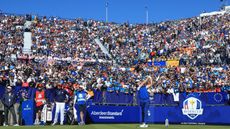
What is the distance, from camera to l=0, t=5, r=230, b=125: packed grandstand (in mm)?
38656

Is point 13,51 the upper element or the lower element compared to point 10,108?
upper

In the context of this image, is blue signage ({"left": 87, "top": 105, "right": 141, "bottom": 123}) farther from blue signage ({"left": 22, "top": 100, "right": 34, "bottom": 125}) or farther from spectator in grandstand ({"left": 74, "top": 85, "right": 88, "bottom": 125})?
blue signage ({"left": 22, "top": 100, "right": 34, "bottom": 125})

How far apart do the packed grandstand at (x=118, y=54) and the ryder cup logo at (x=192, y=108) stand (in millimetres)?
2099

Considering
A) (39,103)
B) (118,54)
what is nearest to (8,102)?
(39,103)

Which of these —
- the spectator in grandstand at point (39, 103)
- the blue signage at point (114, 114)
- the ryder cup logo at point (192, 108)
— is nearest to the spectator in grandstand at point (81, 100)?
the spectator in grandstand at point (39, 103)

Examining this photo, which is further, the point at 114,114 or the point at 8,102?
the point at 114,114

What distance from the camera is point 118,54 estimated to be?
54.6 meters

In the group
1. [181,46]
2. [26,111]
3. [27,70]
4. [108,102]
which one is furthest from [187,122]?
[181,46]

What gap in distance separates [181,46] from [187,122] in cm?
2722

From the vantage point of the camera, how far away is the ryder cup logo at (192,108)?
27.0 m

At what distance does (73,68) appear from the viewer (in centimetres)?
4412

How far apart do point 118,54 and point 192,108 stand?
27.7 metres

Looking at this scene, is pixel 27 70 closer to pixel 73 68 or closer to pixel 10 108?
pixel 73 68

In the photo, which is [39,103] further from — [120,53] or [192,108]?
[120,53]
